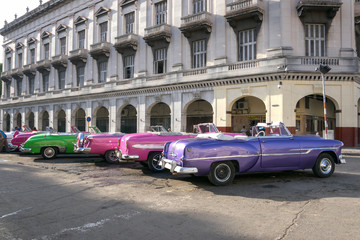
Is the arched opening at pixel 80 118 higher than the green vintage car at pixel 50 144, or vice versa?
the arched opening at pixel 80 118

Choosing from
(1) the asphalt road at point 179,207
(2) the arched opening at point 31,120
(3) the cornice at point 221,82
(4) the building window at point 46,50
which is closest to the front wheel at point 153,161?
(1) the asphalt road at point 179,207

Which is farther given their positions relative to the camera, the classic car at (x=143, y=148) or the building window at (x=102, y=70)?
the building window at (x=102, y=70)

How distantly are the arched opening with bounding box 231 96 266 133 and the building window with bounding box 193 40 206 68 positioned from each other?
13.8 ft

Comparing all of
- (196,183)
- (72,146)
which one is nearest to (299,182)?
(196,183)

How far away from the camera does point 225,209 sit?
5.12 metres

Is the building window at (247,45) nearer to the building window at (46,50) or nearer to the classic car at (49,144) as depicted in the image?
the classic car at (49,144)

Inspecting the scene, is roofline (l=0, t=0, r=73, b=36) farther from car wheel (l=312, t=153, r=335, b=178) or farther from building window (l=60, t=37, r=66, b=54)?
car wheel (l=312, t=153, r=335, b=178)

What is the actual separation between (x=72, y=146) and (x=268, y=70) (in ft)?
41.6

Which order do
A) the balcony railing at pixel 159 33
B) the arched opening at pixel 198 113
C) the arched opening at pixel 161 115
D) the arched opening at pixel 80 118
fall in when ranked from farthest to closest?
1. the arched opening at pixel 80 118
2. the arched opening at pixel 161 115
3. the arched opening at pixel 198 113
4. the balcony railing at pixel 159 33

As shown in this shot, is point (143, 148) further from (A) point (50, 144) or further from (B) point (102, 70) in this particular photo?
(B) point (102, 70)

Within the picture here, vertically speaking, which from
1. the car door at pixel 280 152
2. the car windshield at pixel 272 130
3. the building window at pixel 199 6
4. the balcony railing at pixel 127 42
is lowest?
the car door at pixel 280 152

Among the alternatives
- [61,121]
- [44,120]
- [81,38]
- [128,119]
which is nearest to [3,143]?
[128,119]

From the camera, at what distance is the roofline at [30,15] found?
34.1 metres

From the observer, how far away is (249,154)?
7.05 m
